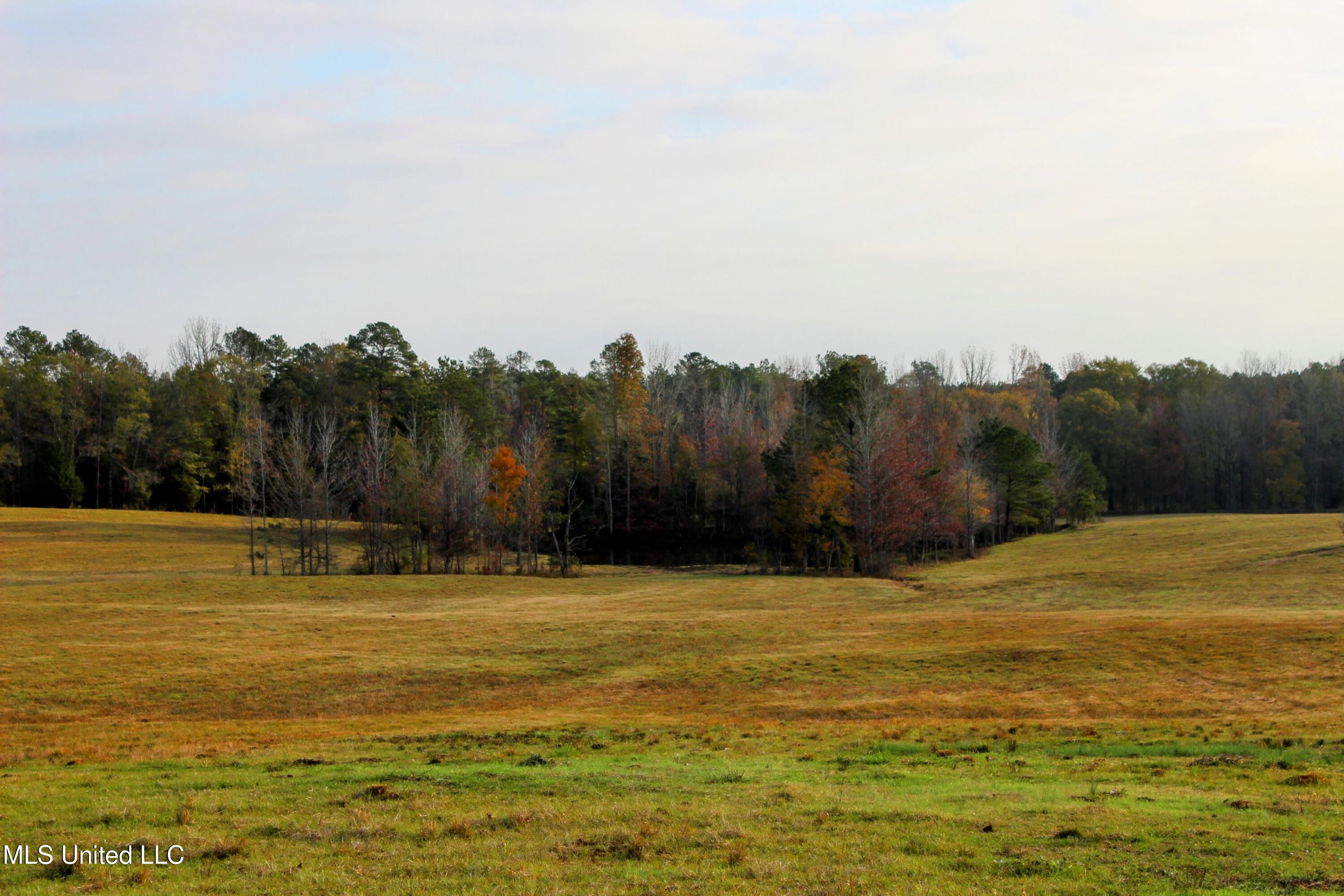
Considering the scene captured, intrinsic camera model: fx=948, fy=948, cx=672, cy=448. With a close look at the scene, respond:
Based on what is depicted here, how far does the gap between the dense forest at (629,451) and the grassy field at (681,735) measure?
1430 centimetres

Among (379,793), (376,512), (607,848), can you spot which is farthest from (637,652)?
(376,512)

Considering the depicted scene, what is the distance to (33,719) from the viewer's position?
23.2m

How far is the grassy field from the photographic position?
371 inches

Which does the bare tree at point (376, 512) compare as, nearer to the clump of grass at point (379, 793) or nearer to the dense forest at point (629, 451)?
the dense forest at point (629, 451)

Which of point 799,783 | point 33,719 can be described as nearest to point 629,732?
point 799,783

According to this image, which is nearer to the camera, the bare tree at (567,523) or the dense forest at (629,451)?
the dense forest at (629,451)

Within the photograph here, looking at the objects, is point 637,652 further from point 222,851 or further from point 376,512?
point 376,512

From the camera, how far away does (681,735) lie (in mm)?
19891

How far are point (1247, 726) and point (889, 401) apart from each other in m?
55.7

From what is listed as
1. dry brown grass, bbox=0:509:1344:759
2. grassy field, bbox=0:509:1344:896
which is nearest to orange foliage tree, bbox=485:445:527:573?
dry brown grass, bbox=0:509:1344:759

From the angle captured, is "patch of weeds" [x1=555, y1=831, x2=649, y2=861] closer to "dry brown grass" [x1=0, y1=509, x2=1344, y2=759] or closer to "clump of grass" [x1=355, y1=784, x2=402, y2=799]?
"clump of grass" [x1=355, y1=784, x2=402, y2=799]

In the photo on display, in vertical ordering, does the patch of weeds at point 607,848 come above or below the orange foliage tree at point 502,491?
below

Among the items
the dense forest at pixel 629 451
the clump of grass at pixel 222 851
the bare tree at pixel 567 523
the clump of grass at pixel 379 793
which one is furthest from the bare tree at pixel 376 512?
the clump of grass at pixel 222 851

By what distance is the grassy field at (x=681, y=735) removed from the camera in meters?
9.42
